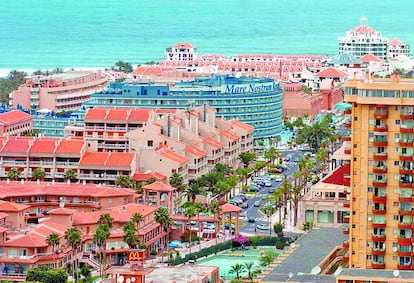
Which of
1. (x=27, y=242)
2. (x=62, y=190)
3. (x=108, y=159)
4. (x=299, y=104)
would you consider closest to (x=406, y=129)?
(x=27, y=242)

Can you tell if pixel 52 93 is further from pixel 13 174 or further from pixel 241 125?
pixel 13 174

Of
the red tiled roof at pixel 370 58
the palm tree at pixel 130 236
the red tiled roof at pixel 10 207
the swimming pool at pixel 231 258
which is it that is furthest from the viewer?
the red tiled roof at pixel 370 58

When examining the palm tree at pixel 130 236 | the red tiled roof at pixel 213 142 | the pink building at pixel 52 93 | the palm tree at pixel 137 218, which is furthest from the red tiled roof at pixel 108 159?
the pink building at pixel 52 93

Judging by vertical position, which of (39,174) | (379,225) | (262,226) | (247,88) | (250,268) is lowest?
(250,268)

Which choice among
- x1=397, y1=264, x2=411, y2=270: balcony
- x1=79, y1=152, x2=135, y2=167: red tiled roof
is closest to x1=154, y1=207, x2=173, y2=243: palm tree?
x1=79, y1=152, x2=135, y2=167: red tiled roof

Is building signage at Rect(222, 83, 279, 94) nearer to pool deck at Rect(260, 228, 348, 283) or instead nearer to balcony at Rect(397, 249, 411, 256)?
pool deck at Rect(260, 228, 348, 283)

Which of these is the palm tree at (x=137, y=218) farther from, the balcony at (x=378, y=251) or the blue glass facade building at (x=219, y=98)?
the blue glass facade building at (x=219, y=98)

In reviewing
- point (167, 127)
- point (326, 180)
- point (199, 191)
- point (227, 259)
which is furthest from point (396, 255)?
point (167, 127)
